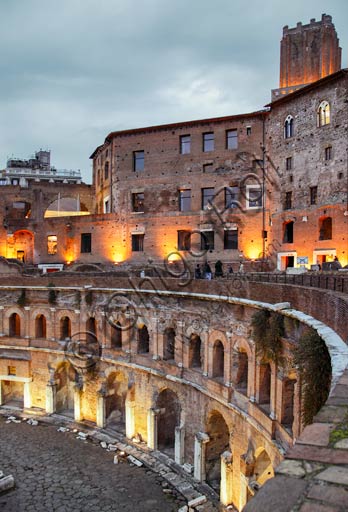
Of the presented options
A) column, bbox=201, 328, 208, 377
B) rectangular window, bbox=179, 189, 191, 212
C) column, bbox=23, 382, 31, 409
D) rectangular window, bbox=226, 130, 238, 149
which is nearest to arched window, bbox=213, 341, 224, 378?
column, bbox=201, 328, 208, 377

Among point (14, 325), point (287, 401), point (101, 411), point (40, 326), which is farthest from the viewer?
point (14, 325)

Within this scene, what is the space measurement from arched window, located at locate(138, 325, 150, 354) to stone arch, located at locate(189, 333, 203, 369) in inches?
144

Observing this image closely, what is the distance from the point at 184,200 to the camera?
30.2 metres

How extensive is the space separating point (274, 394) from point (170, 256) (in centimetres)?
1799

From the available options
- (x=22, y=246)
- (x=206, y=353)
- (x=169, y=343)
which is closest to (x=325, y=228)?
(x=169, y=343)

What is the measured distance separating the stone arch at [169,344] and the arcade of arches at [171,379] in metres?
0.04

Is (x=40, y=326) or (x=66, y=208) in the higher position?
(x=66, y=208)

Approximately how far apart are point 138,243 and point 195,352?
13.9 m

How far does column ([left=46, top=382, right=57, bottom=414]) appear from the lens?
24.2m

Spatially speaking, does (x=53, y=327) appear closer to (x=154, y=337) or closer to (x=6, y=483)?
(x=154, y=337)

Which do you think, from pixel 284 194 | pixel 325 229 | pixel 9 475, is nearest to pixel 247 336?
pixel 9 475

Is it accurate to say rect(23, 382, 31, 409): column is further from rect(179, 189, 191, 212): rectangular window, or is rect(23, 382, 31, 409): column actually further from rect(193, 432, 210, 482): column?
rect(179, 189, 191, 212): rectangular window

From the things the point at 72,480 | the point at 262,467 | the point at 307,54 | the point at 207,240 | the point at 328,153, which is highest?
the point at 307,54

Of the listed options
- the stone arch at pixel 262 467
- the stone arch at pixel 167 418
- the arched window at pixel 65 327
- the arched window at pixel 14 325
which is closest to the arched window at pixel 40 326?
the arched window at pixel 65 327
